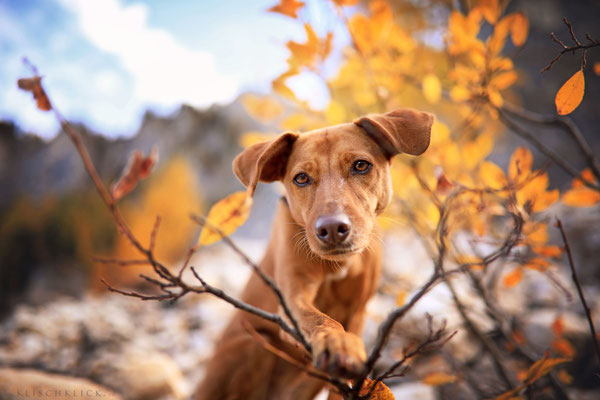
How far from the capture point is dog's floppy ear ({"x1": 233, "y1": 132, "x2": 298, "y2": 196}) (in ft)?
5.54

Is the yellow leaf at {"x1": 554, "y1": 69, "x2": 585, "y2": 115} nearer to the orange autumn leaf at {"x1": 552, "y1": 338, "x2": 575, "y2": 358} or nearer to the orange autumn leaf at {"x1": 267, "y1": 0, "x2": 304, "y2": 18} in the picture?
the orange autumn leaf at {"x1": 267, "y1": 0, "x2": 304, "y2": 18}

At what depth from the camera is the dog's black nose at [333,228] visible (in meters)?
1.42

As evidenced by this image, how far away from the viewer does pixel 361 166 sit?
1.84 metres

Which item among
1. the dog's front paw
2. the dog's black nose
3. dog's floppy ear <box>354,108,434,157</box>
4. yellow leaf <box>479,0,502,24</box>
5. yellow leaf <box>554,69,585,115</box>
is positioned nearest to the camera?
the dog's front paw

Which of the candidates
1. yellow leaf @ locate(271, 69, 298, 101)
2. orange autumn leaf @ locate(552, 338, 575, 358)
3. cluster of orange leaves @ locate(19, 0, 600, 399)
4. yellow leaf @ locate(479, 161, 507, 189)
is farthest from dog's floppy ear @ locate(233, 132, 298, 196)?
orange autumn leaf @ locate(552, 338, 575, 358)

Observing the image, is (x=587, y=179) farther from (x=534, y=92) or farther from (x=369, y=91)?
(x=534, y=92)

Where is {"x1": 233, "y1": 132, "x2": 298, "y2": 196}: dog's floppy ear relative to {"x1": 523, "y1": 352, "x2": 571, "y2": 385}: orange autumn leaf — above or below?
above

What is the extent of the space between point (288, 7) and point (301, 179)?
41.7 inches

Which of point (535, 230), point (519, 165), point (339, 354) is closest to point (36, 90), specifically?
point (339, 354)

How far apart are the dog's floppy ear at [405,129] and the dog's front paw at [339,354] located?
1.02 m

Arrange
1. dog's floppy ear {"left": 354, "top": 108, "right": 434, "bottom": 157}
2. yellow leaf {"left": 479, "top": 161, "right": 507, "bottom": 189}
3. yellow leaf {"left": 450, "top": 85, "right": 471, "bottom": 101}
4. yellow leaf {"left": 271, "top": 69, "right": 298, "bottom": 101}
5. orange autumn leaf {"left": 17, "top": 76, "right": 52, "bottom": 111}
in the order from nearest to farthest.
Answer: orange autumn leaf {"left": 17, "top": 76, "right": 52, "bottom": 111}
dog's floppy ear {"left": 354, "top": 108, "right": 434, "bottom": 157}
yellow leaf {"left": 479, "top": 161, "right": 507, "bottom": 189}
yellow leaf {"left": 271, "top": 69, "right": 298, "bottom": 101}
yellow leaf {"left": 450, "top": 85, "right": 471, "bottom": 101}

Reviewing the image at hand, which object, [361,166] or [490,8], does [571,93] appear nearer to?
[361,166]

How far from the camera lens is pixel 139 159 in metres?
1.20

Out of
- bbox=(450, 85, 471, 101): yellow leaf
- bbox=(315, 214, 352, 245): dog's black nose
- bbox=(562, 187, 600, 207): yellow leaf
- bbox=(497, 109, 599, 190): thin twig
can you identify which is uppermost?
bbox=(450, 85, 471, 101): yellow leaf
